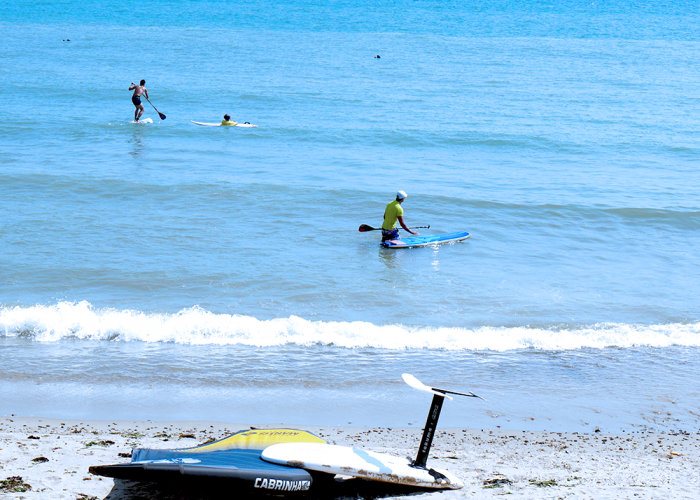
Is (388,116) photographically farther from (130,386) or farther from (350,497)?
(350,497)

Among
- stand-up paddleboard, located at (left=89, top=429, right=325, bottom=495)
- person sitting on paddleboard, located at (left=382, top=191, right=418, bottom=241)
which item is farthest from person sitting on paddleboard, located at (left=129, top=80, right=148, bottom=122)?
stand-up paddleboard, located at (left=89, top=429, right=325, bottom=495)

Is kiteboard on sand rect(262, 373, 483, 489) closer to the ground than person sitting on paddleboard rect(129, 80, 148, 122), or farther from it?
closer to the ground

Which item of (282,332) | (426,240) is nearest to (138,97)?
(426,240)

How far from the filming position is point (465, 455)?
20.2 ft

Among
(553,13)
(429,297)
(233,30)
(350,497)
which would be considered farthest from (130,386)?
(553,13)

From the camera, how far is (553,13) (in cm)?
7644

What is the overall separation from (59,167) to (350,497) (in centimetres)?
1747

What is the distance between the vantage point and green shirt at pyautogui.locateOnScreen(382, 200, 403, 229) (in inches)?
554

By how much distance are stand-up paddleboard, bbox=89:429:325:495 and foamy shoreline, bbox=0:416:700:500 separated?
29 centimetres

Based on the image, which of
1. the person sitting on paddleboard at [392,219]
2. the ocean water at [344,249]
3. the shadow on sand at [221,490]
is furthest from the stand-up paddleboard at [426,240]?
the shadow on sand at [221,490]

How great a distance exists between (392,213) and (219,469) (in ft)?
32.3

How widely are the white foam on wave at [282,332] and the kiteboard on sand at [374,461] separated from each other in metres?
4.09

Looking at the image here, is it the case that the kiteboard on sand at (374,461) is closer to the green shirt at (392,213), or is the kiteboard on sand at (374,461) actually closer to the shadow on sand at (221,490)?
the shadow on sand at (221,490)

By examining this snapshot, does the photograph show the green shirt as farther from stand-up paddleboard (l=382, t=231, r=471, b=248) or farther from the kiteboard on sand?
the kiteboard on sand
